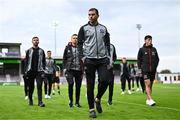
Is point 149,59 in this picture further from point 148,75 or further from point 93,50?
point 93,50

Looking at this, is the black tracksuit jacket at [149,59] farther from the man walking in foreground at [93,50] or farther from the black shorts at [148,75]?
the man walking in foreground at [93,50]

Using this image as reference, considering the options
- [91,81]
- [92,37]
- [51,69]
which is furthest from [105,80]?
[51,69]

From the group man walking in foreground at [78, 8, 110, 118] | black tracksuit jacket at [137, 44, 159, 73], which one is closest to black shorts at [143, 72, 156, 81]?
black tracksuit jacket at [137, 44, 159, 73]

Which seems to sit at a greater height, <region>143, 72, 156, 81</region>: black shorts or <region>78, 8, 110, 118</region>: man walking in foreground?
<region>78, 8, 110, 118</region>: man walking in foreground

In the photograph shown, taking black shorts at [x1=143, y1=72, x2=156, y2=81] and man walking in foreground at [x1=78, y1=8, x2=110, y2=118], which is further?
black shorts at [x1=143, y1=72, x2=156, y2=81]

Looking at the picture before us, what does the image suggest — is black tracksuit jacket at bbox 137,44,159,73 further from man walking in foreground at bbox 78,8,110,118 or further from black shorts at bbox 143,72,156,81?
man walking in foreground at bbox 78,8,110,118

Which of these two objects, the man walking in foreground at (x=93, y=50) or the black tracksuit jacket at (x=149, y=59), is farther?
the black tracksuit jacket at (x=149, y=59)

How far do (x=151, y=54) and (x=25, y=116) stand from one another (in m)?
4.95

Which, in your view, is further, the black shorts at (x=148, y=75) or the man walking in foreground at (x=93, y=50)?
the black shorts at (x=148, y=75)

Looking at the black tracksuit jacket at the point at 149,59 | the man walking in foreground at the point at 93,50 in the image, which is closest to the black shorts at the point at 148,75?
the black tracksuit jacket at the point at 149,59

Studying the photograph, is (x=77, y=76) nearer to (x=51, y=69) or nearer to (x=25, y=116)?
(x=25, y=116)

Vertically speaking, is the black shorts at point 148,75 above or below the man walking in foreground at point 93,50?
below

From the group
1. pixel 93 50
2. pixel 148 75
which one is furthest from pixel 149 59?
pixel 93 50

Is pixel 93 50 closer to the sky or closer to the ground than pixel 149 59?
closer to the sky
